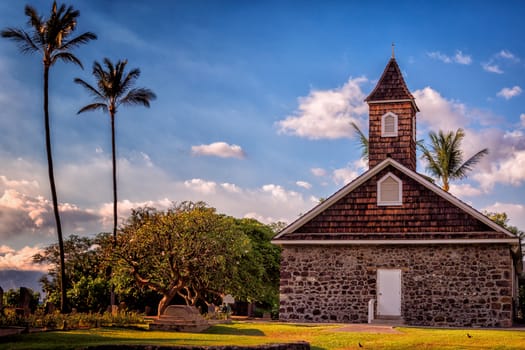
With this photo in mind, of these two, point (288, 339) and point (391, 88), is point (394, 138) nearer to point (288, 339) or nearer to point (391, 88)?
point (391, 88)

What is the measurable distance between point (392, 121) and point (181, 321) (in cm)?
1415

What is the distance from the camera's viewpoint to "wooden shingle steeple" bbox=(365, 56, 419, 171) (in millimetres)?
33500

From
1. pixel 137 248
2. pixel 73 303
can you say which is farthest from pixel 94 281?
pixel 137 248

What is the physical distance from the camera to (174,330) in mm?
24859

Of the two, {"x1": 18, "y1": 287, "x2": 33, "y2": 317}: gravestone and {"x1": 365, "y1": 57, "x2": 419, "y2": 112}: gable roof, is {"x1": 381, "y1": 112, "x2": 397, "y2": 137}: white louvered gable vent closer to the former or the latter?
{"x1": 365, "y1": 57, "x2": 419, "y2": 112}: gable roof

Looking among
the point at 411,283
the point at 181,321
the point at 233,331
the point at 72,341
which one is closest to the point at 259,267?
the point at 411,283

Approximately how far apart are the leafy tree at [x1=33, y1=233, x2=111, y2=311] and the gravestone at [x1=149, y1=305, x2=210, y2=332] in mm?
14973

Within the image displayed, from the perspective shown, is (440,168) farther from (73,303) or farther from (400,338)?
(400,338)

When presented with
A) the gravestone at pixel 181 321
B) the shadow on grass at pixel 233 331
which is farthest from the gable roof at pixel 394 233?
the gravestone at pixel 181 321

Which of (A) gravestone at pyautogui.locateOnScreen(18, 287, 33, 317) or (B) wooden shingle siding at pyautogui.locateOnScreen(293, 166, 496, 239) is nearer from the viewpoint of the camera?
(A) gravestone at pyautogui.locateOnScreen(18, 287, 33, 317)

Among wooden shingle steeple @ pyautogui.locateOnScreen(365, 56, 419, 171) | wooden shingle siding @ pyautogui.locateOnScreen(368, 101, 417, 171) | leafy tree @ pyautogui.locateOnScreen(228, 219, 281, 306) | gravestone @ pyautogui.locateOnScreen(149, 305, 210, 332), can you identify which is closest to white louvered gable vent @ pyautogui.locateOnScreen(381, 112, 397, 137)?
wooden shingle steeple @ pyautogui.locateOnScreen(365, 56, 419, 171)

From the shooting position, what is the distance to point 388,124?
34.0 metres

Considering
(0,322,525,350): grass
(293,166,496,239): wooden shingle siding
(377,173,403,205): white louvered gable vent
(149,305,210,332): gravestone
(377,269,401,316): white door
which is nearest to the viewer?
(0,322,525,350): grass

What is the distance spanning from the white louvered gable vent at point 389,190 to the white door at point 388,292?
2835 mm
